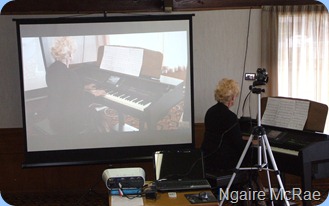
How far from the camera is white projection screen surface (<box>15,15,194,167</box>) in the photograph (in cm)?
468

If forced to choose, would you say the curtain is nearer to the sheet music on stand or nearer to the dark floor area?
the sheet music on stand

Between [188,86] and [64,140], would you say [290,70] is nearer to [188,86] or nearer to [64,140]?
[188,86]

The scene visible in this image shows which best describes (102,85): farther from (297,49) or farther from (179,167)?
(297,49)

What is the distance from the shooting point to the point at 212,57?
17.2 ft

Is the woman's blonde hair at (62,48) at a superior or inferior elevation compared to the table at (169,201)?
superior

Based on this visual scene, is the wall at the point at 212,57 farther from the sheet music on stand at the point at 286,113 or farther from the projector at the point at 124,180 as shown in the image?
the projector at the point at 124,180

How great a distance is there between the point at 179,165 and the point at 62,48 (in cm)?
189

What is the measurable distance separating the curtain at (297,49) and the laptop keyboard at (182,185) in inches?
86.8

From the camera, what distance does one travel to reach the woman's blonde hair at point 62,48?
4664mm

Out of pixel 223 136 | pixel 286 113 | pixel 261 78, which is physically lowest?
pixel 223 136

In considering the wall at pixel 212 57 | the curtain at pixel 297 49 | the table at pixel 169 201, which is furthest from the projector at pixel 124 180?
the curtain at pixel 297 49

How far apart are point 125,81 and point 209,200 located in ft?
6.49

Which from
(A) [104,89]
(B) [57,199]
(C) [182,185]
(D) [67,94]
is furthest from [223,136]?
(B) [57,199]

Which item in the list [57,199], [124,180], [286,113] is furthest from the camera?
[57,199]
